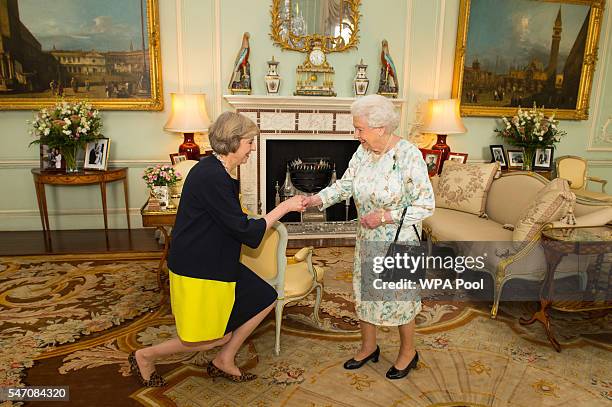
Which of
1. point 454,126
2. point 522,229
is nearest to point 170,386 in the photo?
point 522,229

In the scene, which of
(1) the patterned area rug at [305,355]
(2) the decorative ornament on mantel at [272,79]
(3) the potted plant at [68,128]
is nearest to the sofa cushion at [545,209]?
(1) the patterned area rug at [305,355]

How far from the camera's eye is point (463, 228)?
13.1ft

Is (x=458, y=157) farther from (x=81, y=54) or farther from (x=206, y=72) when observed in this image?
(x=81, y=54)

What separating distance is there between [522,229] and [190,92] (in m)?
3.95

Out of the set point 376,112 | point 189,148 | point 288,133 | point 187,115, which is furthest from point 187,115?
point 376,112

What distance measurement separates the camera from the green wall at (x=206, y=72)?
5242 millimetres

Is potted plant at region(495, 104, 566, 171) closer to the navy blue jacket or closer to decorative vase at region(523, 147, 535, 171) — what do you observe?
decorative vase at region(523, 147, 535, 171)

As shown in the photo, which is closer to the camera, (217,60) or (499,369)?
(499,369)

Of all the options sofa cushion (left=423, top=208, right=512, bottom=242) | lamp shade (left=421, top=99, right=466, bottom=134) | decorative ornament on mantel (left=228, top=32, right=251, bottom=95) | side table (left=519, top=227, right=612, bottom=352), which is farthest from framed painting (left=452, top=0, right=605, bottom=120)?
side table (left=519, top=227, right=612, bottom=352)

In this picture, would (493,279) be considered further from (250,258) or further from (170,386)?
(170,386)

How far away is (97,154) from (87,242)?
101cm

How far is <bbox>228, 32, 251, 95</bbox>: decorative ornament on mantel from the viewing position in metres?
5.16

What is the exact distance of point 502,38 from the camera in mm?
5875

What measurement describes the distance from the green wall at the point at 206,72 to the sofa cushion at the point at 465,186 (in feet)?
4.40
